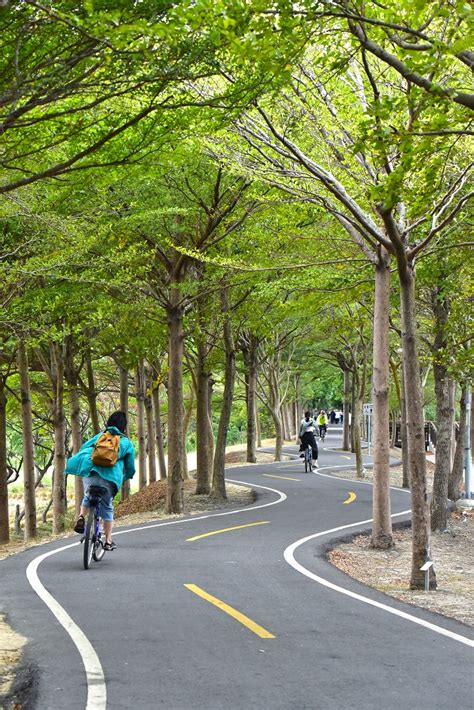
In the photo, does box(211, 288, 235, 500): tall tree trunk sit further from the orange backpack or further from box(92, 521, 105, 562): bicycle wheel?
the orange backpack

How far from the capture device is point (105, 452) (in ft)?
37.3

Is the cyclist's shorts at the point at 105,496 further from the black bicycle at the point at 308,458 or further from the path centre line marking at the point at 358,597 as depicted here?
the black bicycle at the point at 308,458

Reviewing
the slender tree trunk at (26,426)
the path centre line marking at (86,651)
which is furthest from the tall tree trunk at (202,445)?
the path centre line marking at (86,651)

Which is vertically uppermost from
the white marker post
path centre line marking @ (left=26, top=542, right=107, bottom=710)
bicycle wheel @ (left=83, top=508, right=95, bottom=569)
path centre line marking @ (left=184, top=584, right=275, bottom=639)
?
bicycle wheel @ (left=83, top=508, right=95, bottom=569)

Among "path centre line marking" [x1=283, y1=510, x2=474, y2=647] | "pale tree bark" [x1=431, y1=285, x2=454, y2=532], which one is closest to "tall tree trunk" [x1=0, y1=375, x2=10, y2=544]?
"path centre line marking" [x1=283, y1=510, x2=474, y2=647]

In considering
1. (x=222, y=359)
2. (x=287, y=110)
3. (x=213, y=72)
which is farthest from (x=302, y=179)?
(x=222, y=359)

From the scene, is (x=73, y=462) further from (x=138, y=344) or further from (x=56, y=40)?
(x=138, y=344)

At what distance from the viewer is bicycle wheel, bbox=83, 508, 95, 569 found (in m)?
11.4

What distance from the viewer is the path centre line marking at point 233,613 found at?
7.74 metres

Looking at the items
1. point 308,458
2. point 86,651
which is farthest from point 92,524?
point 308,458

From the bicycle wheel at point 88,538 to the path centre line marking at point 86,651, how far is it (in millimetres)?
710

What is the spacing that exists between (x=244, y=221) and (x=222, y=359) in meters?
11.8

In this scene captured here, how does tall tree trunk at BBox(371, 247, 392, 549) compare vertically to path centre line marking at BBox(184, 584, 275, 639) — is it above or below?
above

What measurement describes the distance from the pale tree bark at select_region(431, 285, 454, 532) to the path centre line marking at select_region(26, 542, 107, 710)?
11.6 metres
